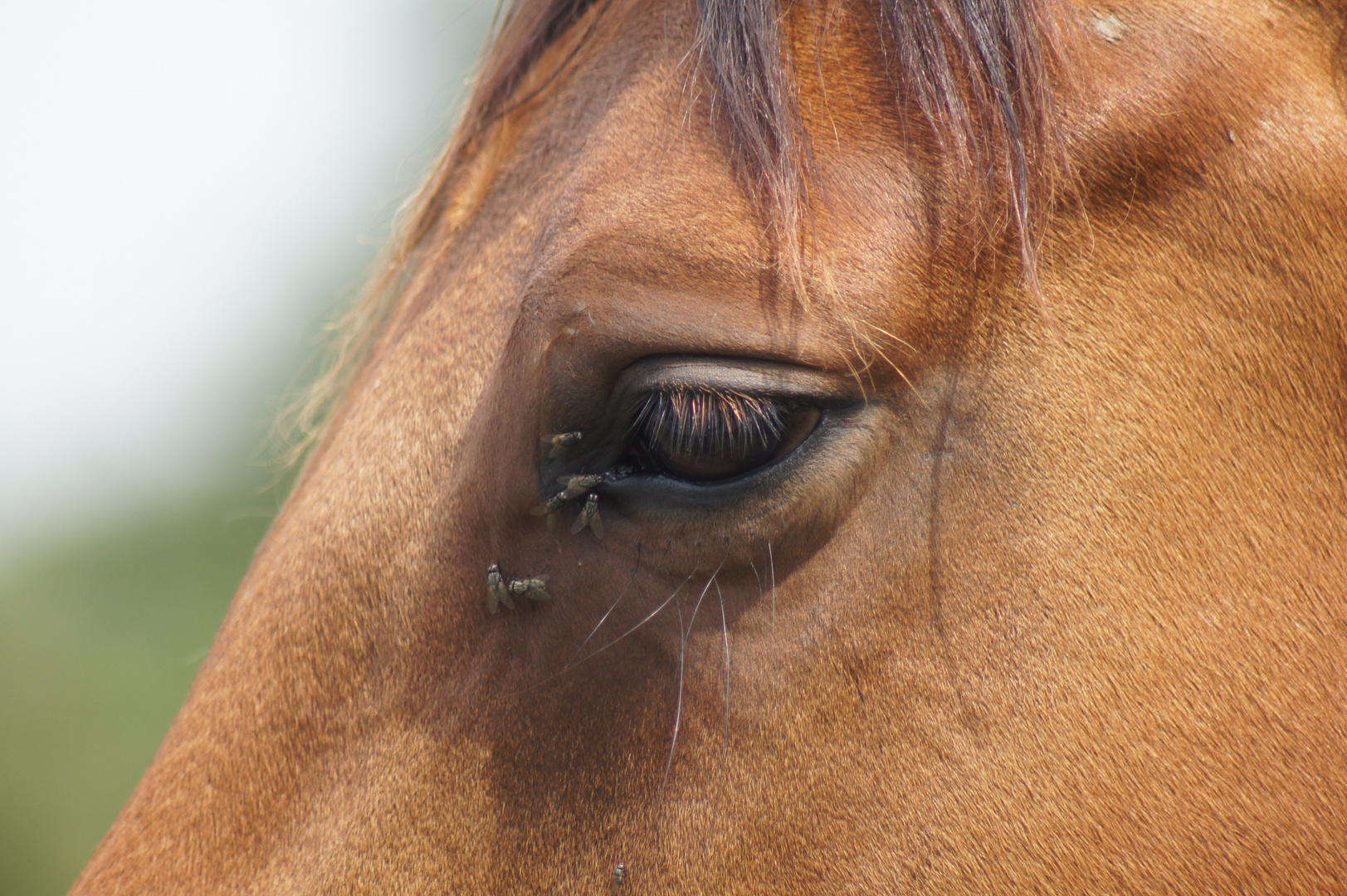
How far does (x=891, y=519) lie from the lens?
1.20m

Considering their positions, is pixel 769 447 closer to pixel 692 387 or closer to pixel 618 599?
pixel 692 387

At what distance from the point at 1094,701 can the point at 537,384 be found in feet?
2.64

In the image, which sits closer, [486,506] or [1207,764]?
[1207,764]

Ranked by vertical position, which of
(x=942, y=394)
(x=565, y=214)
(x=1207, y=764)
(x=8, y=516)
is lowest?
(x=8, y=516)

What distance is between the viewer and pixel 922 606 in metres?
1.18

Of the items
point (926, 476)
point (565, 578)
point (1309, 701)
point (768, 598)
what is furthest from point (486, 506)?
point (1309, 701)

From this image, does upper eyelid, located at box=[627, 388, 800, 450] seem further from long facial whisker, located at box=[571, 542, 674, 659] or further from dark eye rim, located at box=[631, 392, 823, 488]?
long facial whisker, located at box=[571, 542, 674, 659]

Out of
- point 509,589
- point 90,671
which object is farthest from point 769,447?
point 90,671

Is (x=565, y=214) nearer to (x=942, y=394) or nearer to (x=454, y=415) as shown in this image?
(x=454, y=415)

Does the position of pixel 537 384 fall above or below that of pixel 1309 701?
above

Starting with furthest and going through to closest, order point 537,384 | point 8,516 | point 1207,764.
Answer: point 8,516
point 537,384
point 1207,764

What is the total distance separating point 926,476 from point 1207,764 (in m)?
Result: 0.47

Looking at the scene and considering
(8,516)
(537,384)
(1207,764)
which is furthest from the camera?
(8,516)

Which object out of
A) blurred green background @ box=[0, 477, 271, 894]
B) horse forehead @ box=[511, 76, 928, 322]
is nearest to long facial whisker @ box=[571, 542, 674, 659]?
horse forehead @ box=[511, 76, 928, 322]
